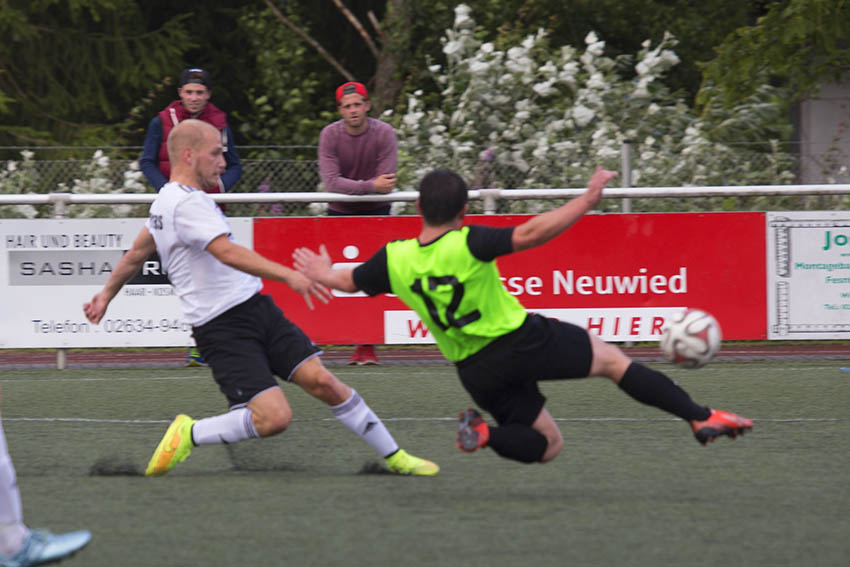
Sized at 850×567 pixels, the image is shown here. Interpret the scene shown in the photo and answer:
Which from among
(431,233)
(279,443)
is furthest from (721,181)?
(431,233)

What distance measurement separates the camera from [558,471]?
242 inches

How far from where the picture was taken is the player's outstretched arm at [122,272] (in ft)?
20.4

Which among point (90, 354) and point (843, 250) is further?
point (90, 354)

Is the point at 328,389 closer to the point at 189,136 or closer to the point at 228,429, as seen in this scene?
the point at 228,429

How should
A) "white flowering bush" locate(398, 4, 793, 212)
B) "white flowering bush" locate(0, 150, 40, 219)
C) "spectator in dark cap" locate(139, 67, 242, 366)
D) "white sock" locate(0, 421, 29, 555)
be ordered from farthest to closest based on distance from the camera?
"white flowering bush" locate(398, 4, 793, 212) → "white flowering bush" locate(0, 150, 40, 219) → "spectator in dark cap" locate(139, 67, 242, 366) → "white sock" locate(0, 421, 29, 555)

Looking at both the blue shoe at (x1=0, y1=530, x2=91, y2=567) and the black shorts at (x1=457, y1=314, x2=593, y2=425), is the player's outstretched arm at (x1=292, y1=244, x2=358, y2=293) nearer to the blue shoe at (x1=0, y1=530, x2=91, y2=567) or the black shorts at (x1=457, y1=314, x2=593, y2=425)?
the black shorts at (x1=457, y1=314, x2=593, y2=425)

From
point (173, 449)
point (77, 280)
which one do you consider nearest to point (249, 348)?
point (173, 449)

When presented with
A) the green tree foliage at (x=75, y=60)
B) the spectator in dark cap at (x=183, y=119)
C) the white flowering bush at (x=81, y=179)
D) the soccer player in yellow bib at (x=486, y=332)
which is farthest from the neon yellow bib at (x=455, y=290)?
the green tree foliage at (x=75, y=60)

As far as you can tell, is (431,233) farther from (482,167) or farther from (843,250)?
(482,167)

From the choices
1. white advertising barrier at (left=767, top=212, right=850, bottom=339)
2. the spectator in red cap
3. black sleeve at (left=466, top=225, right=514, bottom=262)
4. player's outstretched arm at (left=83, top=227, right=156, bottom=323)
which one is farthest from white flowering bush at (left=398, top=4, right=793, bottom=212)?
black sleeve at (left=466, top=225, right=514, bottom=262)

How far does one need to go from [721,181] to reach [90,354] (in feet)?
20.5

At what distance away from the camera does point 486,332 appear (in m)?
5.43

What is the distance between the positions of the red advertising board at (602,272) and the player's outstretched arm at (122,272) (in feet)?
12.3

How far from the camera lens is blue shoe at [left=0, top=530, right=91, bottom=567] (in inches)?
169
